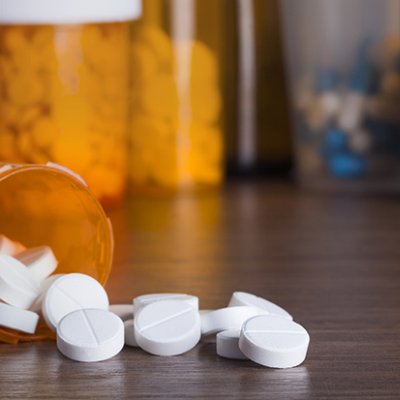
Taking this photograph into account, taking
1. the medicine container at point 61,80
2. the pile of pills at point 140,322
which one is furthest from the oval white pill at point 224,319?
the medicine container at point 61,80

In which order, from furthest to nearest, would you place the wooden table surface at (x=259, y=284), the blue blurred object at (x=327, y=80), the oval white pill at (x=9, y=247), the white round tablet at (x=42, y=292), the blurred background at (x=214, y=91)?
1. the blue blurred object at (x=327, y=80)
2. the blurred background at (x=214, y=91)
3. the oval white pill at (x=9, y=247)
4. the white round tablet at (x=42, y=292)
5. the wooden table surface at (x=259, y=284)

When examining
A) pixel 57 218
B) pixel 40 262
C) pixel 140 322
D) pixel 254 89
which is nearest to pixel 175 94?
pixel 254 89

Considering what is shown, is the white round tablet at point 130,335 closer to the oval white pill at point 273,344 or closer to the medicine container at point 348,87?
the oval white pill at point 273,344

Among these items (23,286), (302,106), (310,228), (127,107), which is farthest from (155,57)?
(23,286)

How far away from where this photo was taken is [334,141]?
1.39 m

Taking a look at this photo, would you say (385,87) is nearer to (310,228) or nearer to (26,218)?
(310,228)

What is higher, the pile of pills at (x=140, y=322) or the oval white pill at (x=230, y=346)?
the pile of pills at (x=140, y=322)

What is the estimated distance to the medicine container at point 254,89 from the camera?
149 cm

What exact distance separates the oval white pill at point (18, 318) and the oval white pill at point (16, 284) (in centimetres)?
2

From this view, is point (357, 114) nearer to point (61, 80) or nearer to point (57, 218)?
point (61, 80)

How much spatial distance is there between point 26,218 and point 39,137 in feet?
0.51

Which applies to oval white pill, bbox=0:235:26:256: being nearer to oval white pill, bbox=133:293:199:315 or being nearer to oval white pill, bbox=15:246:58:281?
oval white pill, bbox=15:246:58:281

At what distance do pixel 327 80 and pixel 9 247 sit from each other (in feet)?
1.97

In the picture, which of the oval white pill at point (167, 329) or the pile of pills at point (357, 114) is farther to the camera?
the pile of pills at point (357, 114)
